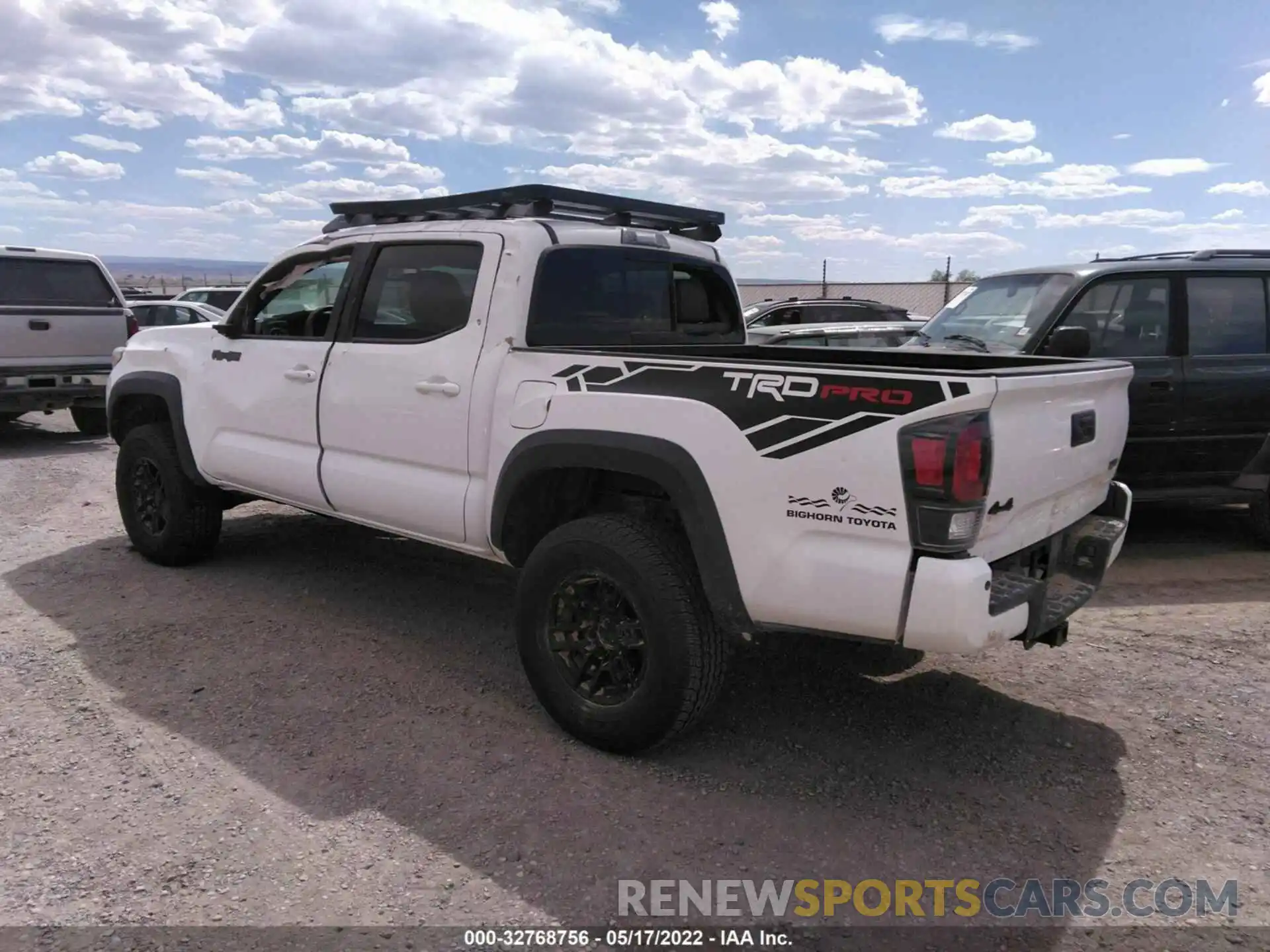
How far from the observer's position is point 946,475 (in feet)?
8.78

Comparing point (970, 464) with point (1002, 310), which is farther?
point (1002, 310)

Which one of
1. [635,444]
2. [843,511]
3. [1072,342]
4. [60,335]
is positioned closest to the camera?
[843,511]

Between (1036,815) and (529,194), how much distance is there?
311cm

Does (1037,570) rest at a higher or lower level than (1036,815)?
higher

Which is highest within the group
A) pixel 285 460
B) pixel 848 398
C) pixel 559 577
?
pixel 848 398

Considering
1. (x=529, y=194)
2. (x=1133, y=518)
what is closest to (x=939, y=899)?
(x=529, y=194)

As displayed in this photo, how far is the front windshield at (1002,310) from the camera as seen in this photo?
6074 mm

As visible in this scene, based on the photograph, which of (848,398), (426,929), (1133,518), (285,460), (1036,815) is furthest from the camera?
(1133,518)

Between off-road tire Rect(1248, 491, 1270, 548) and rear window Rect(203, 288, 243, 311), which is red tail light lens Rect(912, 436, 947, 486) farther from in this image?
rear window Rect(203, 288, 243, 311)

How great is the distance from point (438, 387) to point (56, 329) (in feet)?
27.0

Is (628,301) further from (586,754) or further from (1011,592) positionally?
(1011,592)

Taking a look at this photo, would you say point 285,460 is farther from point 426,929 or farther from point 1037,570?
point 1037,570

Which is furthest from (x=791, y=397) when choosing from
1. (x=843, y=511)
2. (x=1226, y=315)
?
(x=1226, y=315)

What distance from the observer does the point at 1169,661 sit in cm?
443
